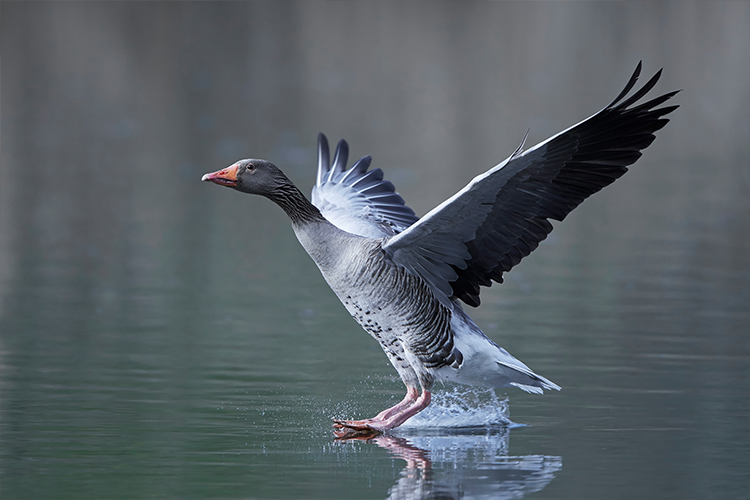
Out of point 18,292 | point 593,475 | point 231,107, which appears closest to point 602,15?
point 231,107

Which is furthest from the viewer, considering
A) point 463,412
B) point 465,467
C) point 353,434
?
point 463,412

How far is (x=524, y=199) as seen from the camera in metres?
7.16

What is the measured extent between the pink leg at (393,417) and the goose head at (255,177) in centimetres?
188

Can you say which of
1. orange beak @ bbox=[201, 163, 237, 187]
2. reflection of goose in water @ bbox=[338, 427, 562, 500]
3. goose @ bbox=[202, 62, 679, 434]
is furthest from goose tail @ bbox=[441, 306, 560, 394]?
orange beak @ bbox=[201, 163, 237, 187]

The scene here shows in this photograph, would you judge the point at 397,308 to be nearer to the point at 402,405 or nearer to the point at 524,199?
the point at 402,405

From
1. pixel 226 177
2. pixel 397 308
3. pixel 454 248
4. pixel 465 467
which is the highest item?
pixel 226 177

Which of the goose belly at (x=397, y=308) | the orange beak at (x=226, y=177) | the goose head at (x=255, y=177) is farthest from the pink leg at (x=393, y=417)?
the orange beak at (x=226, y=177)

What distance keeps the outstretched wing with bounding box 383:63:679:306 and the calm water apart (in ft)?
4.26

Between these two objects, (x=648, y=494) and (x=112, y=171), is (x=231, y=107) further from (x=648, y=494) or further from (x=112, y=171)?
(x=648, y=494)

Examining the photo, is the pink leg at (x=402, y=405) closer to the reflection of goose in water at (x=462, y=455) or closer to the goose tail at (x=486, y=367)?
the reflection of goose in water at (x=462, y=455)

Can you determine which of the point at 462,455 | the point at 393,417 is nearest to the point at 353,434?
the point at 393,417

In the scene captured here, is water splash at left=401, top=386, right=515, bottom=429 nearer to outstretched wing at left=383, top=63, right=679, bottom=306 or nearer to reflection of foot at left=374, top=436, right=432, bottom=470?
reflection of foot at left=374, top=436, right=432, bottom=470

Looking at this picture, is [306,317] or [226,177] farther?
[306,317]

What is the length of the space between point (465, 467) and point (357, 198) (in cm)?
393
